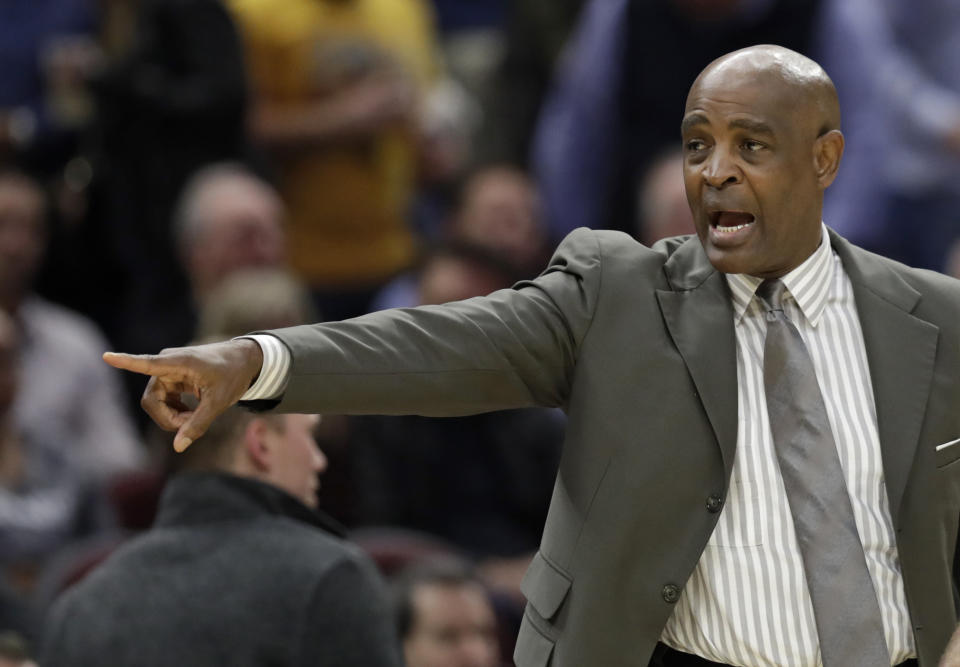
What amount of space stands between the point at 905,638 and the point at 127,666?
1605 millimetres

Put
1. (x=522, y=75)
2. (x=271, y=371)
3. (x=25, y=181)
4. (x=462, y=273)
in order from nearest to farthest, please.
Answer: (x=271, y=371) → (x=462, y=273) → (x=25, y=181) → (x=522, y=75)

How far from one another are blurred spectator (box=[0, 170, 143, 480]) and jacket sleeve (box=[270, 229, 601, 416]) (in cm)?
353

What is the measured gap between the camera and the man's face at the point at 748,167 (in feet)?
8.16

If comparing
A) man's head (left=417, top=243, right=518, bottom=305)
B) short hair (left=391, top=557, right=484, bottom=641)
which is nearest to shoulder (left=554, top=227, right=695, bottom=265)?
short hair (left=391, top=557, right=484, bottom=641)

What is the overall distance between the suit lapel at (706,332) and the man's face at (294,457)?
1149 millimetres

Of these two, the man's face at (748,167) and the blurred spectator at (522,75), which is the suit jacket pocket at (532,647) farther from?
the blurred spectator at (522,75)

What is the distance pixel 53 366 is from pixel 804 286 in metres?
3.92

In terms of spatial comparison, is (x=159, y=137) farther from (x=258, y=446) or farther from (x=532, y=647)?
(x=532, y=647)

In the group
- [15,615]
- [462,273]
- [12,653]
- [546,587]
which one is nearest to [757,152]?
[546,587]

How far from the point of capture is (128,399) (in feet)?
20.7

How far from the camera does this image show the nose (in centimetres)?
248

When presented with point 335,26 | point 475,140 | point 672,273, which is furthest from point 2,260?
point 672,273

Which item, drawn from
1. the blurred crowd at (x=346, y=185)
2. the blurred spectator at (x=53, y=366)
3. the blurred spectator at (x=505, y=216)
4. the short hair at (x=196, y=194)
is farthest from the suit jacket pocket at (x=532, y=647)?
the blurred spectator at (x=505, y=216)

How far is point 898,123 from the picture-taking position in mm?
6270
